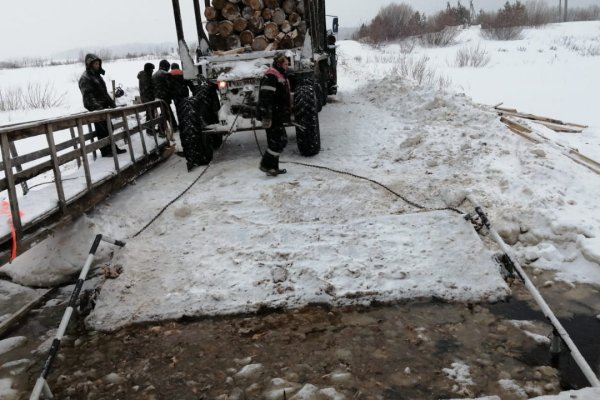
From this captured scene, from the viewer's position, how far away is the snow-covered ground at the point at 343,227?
4484 mm

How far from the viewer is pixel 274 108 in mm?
6785

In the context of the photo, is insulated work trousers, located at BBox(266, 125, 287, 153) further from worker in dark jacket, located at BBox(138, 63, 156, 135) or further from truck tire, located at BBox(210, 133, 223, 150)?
worker in dark jacket, located at BBox(138, 63, 156, 135)

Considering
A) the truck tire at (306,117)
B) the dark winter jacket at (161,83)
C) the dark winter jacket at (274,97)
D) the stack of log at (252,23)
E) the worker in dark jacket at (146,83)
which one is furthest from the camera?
the worker in dark jacket at (146,83)

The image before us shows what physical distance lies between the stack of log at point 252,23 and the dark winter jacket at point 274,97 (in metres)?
1.88

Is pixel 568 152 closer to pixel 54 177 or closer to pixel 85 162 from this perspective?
pixel 85 162

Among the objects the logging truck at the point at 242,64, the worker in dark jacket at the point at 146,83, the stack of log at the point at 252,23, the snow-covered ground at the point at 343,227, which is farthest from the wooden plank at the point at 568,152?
the worker in dark jacket at the point at 146,83

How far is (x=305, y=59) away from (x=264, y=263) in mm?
4279

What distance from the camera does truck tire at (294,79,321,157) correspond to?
24.0 ft

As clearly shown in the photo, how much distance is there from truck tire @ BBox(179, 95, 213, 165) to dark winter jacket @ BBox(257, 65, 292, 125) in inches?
44.6

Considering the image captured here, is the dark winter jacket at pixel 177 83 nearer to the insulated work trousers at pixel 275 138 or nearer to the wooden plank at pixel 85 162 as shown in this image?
the insulated work trousers at pixel 275 138

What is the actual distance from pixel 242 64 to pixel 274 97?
4.38 feet

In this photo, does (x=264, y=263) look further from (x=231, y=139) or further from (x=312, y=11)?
(x=312, y=11)

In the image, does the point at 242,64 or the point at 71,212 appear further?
the point at 242,64

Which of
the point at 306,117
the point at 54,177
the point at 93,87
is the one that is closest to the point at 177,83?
the point at 93,87
